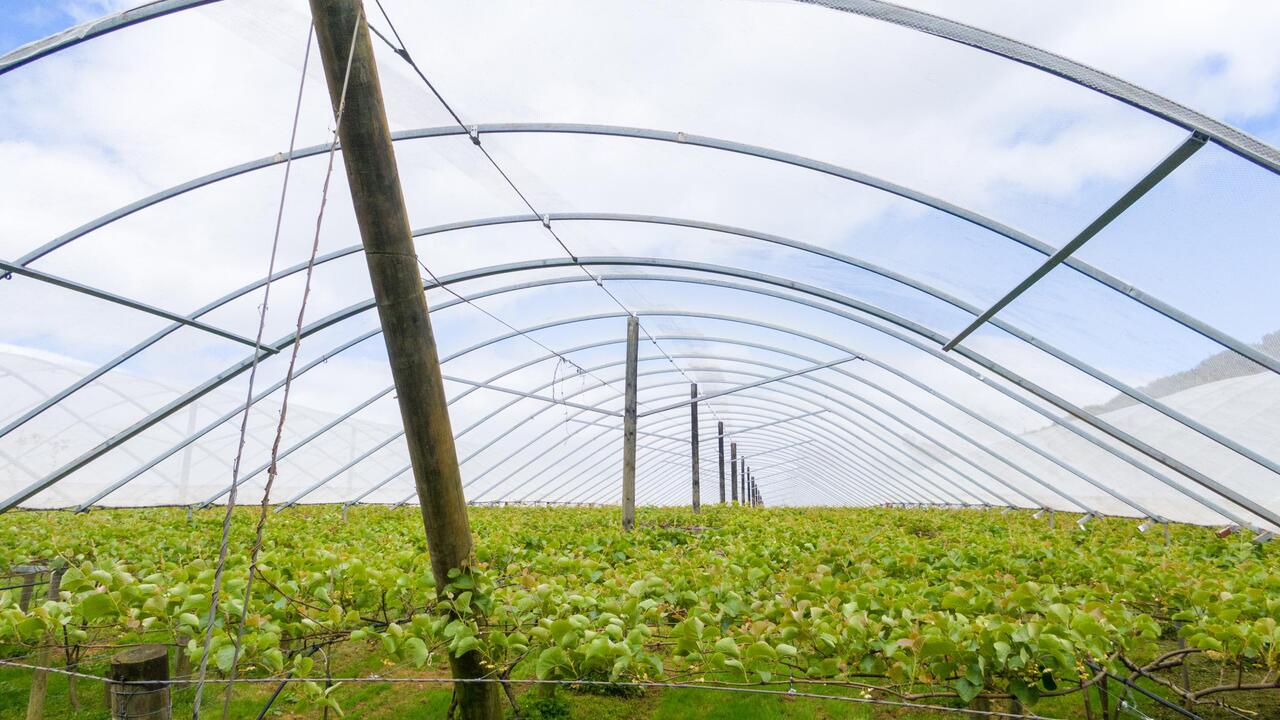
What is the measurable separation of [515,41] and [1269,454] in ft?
24.6

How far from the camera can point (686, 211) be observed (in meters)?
8.06

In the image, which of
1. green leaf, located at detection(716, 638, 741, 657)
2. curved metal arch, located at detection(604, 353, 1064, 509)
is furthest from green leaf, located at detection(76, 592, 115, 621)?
curved metal arch, located at detection(604, 353, 1064, 509)

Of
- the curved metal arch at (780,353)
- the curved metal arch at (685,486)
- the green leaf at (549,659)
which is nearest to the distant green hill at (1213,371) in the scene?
the curved metal arch at (780,353)

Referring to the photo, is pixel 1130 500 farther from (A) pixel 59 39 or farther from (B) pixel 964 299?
(A) pixel 59 39

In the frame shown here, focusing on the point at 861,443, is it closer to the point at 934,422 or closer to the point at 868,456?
the point at 868,456

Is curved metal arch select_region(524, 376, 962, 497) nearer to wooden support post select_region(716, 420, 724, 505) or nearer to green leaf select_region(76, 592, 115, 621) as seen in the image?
wooden support post select_region(716, 420, 724, 505)

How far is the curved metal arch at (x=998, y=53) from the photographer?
3701 millimetres

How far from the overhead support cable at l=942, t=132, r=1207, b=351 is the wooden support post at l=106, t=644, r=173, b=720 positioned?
20.1 ft

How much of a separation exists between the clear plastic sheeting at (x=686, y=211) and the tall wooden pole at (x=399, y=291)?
0.27m

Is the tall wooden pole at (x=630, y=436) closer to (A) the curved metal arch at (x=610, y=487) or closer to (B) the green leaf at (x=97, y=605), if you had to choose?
(B) the green leaf at (x=97, y=605)

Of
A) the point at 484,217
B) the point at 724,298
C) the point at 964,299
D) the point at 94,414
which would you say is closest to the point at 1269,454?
the point at 964,299

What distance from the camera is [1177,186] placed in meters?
4.48

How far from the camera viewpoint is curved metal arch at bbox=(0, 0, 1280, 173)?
3701mm

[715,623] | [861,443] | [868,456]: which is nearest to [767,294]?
[715,623]
